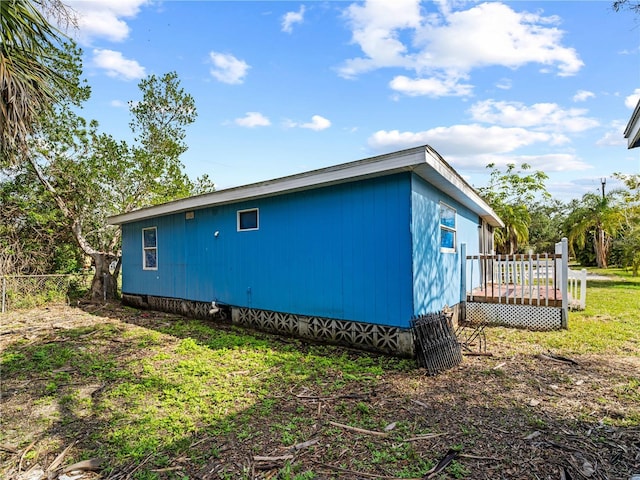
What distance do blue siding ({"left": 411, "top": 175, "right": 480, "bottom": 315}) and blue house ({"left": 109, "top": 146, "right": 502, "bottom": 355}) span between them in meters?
0.02

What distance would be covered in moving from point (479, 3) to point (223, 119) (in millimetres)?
7696

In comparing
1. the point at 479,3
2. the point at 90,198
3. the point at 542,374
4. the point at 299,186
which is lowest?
the point at 542,374

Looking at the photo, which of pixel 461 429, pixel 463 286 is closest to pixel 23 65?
pixel 461 429

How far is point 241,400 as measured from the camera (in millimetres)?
3453

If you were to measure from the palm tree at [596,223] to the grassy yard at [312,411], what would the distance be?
59.3 feet

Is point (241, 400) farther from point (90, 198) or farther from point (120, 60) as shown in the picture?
point (90, 198)

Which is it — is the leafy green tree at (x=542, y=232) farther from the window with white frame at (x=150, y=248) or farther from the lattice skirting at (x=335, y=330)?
the window with white frame at (x=150, y=248)

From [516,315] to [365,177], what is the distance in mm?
4128

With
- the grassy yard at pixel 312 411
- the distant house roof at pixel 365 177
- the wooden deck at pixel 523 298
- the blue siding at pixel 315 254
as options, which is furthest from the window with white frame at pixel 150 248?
the wooden deck at pixel 523 298

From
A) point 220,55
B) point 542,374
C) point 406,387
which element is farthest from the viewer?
point 220,55

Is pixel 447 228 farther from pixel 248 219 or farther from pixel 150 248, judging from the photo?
pixel 150 248

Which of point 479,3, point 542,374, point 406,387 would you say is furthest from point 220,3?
point 542,374

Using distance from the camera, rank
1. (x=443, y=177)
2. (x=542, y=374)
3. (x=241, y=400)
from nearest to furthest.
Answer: (x=241, y=400)
(x=542, y=374)
(x=443, y=177)

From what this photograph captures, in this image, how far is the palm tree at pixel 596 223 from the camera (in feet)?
64.3
